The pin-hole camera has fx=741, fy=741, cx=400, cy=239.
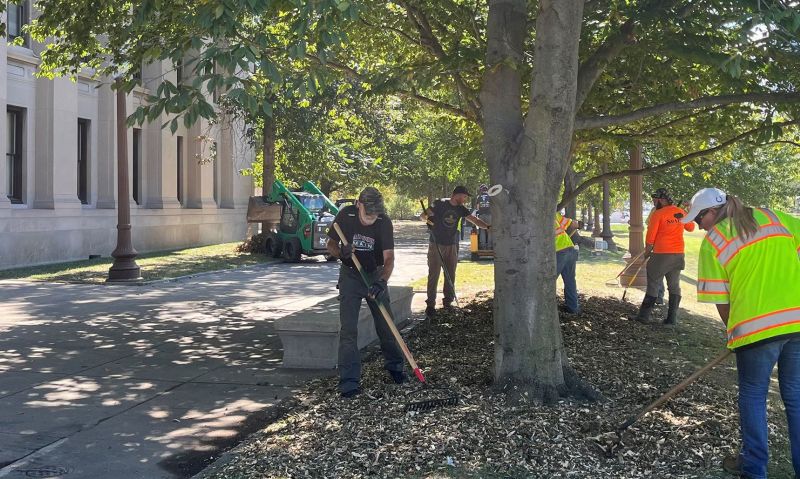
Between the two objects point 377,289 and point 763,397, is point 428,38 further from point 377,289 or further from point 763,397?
point 763,397

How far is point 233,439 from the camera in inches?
211

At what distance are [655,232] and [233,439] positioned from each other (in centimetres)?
670

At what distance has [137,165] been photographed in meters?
26.0

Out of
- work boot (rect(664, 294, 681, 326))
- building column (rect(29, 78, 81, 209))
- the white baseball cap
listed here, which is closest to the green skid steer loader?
building column (rect(29, 78, 81, 209))

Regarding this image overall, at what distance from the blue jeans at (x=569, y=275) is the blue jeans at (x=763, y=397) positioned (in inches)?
227

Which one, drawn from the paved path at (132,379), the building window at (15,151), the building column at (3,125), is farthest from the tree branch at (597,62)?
the building window at (15,151)

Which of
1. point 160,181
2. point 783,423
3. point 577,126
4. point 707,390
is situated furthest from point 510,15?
point 160,181

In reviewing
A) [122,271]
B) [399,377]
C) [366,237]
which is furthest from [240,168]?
[399,377]

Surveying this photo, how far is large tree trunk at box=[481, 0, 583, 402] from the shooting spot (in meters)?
5.75

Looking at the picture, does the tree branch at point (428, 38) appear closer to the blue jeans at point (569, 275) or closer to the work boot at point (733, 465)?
the blue jeans at point (569, 275)

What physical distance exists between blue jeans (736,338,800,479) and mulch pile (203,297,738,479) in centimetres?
28

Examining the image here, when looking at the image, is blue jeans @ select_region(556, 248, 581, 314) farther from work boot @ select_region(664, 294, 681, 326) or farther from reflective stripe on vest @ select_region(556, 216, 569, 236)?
work boot @ select_region(664, 294, 681, 326)

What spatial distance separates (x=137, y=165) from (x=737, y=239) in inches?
966

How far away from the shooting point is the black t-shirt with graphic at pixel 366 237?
6.58m
